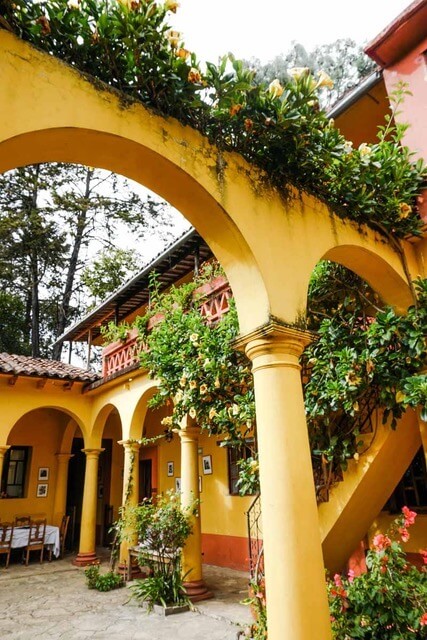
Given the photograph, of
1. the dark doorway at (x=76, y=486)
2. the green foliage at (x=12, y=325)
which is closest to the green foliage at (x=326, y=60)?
the dark doorway at (x=76, y=486)

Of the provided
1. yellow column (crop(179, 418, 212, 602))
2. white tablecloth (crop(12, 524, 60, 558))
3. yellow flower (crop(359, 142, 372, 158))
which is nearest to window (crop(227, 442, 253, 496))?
yellow column (crop(179, 418, 212, 602))

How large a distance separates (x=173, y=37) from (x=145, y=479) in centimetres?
1255

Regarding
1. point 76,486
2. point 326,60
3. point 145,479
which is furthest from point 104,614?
point 326,60

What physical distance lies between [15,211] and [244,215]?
19.5m

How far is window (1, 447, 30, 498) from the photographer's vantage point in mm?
12578

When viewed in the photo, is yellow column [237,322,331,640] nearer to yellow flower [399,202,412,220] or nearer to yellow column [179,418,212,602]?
yellow flower [399,202,412,220]

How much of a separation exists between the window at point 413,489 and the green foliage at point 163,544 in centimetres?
322

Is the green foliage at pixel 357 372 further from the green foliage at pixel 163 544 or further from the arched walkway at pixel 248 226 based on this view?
the green foliage at pixel 163 544

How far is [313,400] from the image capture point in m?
5.04

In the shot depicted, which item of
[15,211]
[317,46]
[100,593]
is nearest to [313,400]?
[100,593]

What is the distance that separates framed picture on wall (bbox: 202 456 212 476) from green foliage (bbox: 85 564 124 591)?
3.13 m

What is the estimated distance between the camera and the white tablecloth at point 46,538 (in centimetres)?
1102

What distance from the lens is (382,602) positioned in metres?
3.89

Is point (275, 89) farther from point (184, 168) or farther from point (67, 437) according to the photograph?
point (67, 437)
